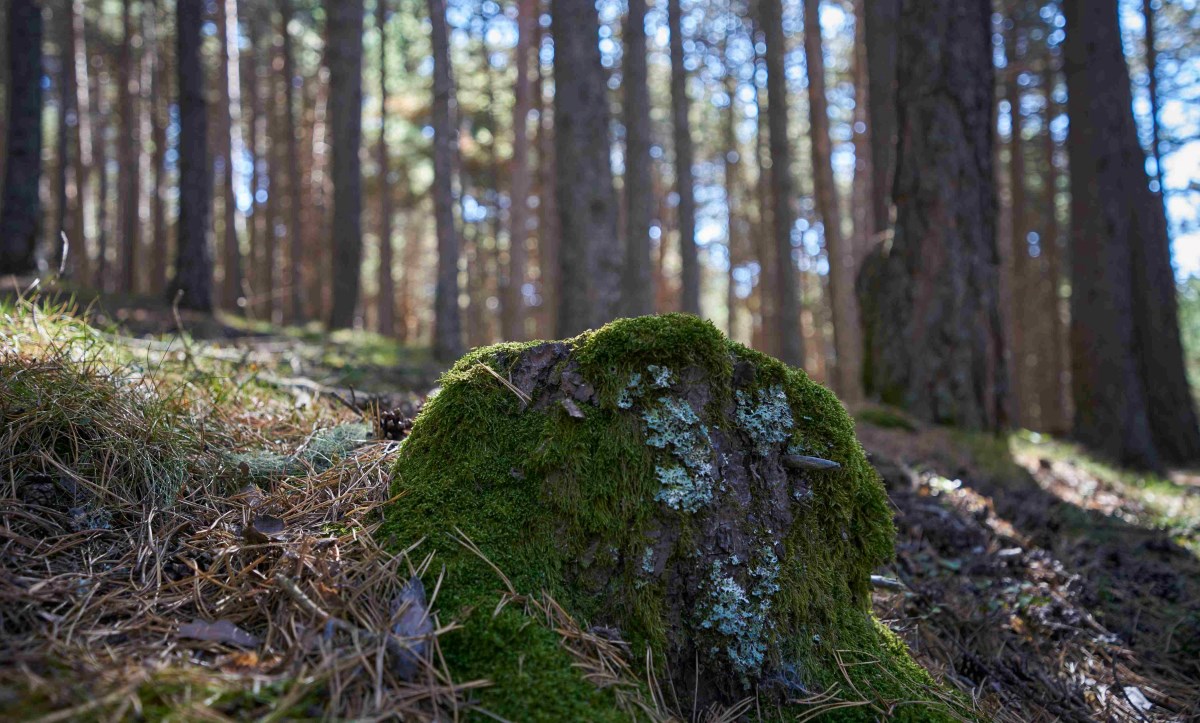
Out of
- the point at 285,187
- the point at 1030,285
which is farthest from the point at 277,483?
the point at 285,187

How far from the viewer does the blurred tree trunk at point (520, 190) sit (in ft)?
41.7

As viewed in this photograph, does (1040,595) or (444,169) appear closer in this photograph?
(1040,595)

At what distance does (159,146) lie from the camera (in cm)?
2117

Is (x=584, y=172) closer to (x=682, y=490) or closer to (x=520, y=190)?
(x=520, y=190)

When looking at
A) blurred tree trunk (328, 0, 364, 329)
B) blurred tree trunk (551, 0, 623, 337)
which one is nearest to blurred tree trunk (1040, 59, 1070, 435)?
blurred tree trunk (551, 0, 623, 337)

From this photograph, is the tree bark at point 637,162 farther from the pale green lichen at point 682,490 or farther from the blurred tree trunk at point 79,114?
the blurred tree trunk at point 79,114

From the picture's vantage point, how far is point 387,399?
10.9 ft

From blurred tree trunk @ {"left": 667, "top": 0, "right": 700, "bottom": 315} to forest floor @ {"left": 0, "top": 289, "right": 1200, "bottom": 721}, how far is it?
1101 centimetres

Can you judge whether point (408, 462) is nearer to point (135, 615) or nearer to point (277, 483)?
point (277, 483)

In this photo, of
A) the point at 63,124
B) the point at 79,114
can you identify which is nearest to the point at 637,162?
the point at 63,124

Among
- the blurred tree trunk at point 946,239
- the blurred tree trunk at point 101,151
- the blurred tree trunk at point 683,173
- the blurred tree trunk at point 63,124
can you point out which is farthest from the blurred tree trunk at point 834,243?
the blurred tree trunk at point 101,151

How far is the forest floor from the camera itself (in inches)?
56.3

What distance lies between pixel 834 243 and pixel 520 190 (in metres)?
5.81

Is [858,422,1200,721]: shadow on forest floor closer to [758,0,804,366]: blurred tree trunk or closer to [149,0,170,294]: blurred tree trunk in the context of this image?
[758,0,804,366]: blurred tree trunk
